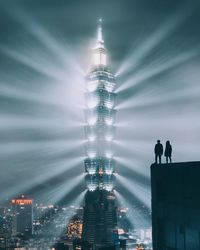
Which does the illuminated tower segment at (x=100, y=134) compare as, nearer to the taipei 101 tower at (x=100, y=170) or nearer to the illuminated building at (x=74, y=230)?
the taipei 101 tower at (x=100, y=170)

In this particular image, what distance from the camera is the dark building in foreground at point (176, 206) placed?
14.6 m

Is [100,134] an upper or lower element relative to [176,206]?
upper

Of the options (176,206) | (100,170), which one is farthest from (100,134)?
(176,206)

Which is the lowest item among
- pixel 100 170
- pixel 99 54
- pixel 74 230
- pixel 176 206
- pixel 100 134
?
pixel 74 230

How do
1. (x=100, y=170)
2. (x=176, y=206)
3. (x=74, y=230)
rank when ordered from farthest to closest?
(x=74, y=230) → (x=100, y=170) → (x=176, y=206)

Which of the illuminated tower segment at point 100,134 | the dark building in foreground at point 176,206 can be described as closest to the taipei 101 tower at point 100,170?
A: the illuminated tower segment at point 100,134

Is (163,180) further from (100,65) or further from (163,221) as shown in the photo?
(100,65)

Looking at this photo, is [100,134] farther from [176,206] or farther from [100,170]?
[176,206]

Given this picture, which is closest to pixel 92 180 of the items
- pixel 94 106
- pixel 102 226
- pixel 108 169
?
pixel 108 169

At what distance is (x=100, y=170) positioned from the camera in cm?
15962

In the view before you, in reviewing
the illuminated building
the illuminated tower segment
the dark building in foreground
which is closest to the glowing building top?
the illuminated tower segment

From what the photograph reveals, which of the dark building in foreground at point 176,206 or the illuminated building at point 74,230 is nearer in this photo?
the dark building in foreground at point 176,206

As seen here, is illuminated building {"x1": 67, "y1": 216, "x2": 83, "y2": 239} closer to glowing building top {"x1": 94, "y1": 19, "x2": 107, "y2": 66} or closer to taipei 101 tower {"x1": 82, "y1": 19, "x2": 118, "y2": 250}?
taipei 101 tower {"x1": 82, "y1": 19, "x2": 118, "y2": 250}

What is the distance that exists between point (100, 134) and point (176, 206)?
474ft
